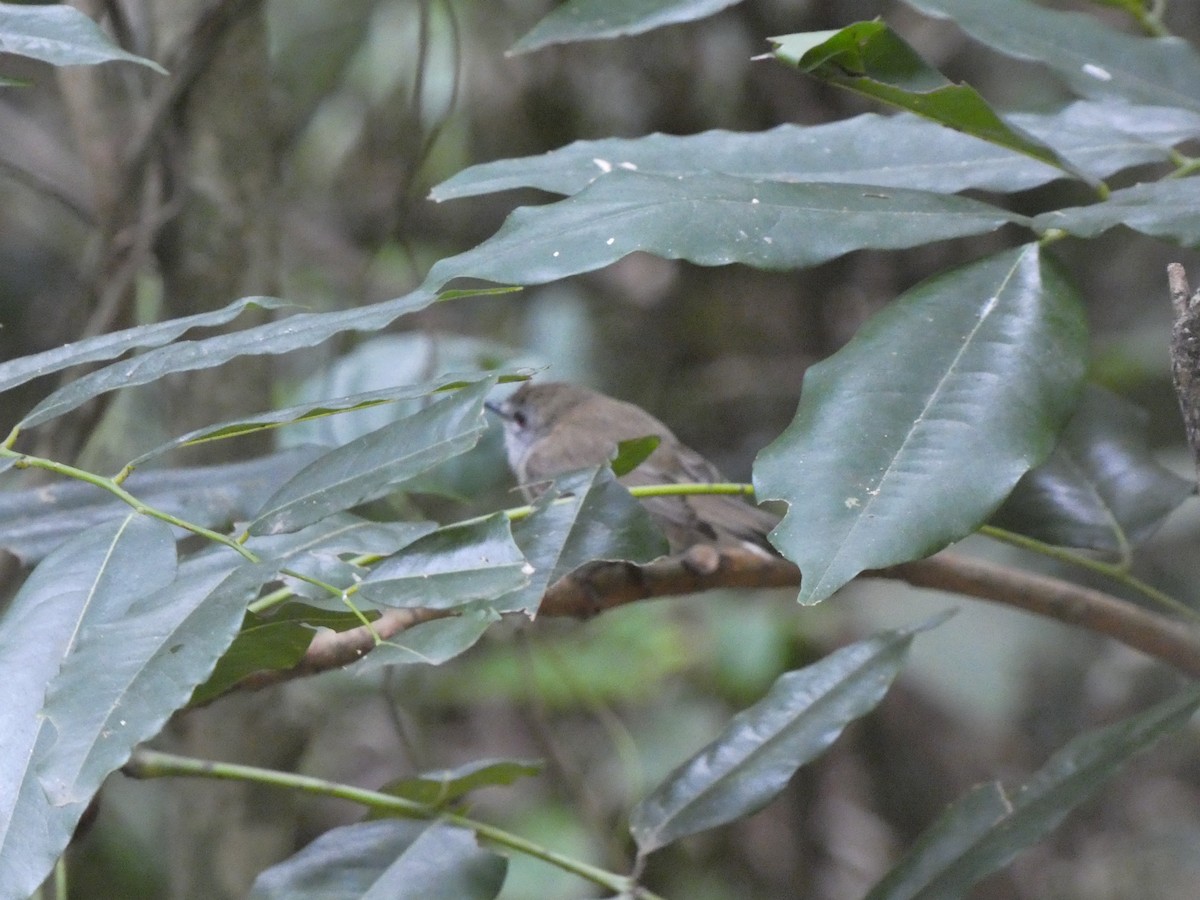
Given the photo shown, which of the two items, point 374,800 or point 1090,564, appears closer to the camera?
point 374,800

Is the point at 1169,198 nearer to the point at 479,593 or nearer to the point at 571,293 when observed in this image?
the point at 479,593

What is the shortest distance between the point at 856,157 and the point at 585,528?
587mm

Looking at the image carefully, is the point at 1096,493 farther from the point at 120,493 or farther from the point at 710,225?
the point at 120,493

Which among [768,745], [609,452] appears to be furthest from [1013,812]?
[609,452]

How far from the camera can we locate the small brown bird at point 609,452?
9.59 feet

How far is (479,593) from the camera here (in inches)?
40.9

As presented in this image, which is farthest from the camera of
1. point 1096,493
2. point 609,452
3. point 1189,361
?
point 609,452

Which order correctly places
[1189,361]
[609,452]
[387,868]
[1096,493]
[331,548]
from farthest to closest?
[609,452] → [1096,493] → [387,868] → [331,548] → [1189,361]

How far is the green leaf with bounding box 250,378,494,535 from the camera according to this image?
1.12 metres

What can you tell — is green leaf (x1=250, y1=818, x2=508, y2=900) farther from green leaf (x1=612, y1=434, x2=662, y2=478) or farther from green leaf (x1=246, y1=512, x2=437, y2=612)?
green leaf (x1=612, y1=434, x2=662, y2=478)

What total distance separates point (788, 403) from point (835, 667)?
11.9ft

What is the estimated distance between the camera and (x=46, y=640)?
104 centimetres

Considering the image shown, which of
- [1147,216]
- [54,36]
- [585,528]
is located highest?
[54,36]

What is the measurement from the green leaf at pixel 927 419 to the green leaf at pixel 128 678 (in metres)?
0.42
